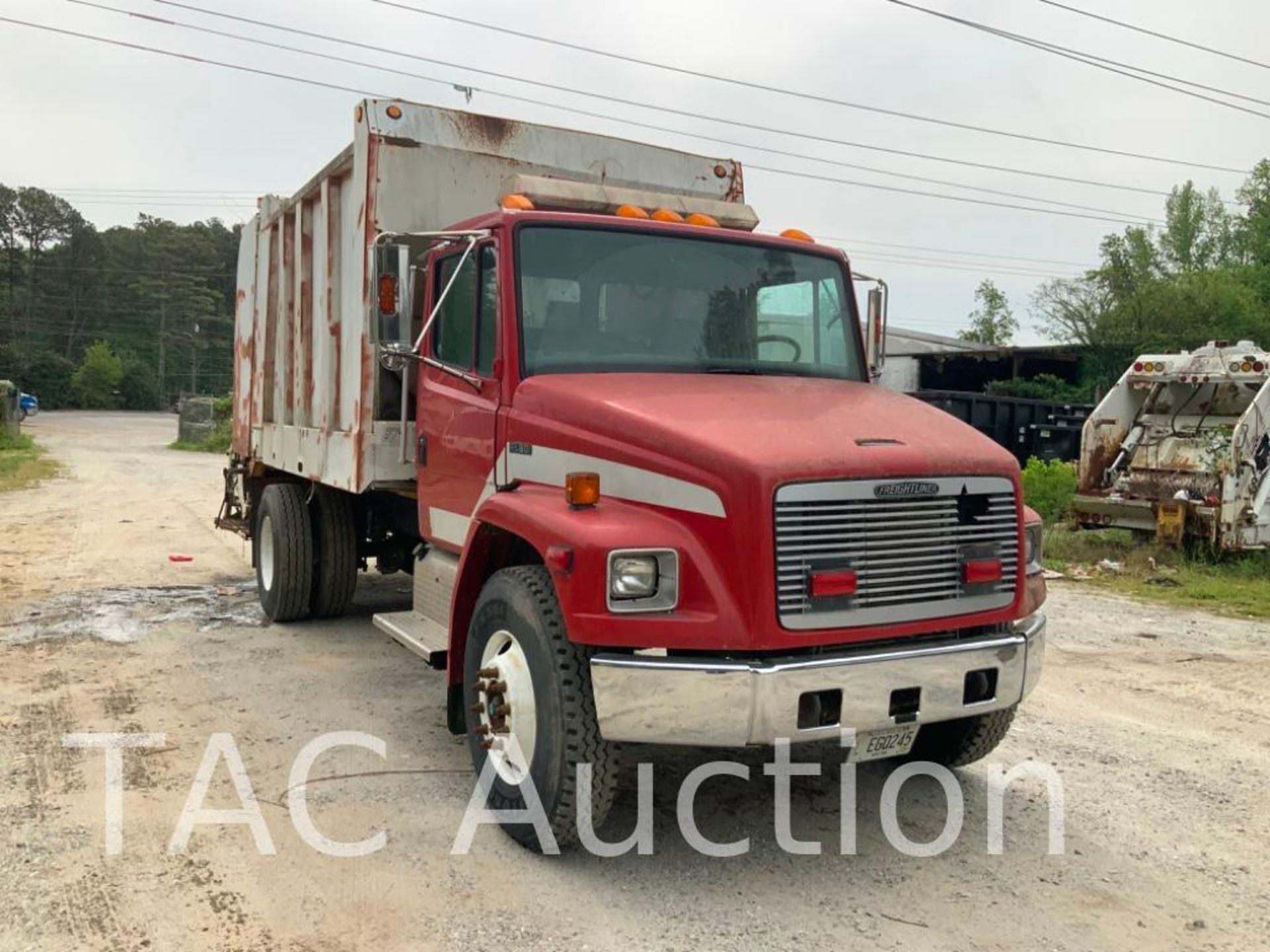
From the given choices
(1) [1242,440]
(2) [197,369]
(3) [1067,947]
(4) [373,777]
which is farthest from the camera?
(2) [197,369]

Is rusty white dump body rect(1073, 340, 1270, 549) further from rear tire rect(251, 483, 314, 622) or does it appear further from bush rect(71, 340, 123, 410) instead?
bush rect(71, 340, 123, 410)

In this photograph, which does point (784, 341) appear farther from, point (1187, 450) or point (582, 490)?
point (1187, 450)

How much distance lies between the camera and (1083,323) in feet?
158

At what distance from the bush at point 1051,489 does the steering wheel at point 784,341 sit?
887cm

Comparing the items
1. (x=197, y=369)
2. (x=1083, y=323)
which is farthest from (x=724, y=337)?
(x=197, y=369)

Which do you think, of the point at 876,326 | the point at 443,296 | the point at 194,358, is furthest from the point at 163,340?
the point at 876,326

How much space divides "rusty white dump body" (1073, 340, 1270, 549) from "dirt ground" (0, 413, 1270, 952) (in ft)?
11.9

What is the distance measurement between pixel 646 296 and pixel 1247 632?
623 centimetres

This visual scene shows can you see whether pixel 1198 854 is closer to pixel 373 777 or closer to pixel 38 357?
pixel 373 777

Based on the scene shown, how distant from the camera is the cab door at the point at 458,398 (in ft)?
15.7

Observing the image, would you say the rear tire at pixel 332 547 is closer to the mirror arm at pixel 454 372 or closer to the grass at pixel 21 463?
the mirror arm at pixel 454 372

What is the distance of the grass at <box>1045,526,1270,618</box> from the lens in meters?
9.70

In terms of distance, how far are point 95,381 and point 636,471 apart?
247 feet

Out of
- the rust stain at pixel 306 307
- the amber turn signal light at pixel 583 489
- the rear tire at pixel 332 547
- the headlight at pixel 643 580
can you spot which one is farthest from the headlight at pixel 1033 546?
the rear tire at pixel 332 547
